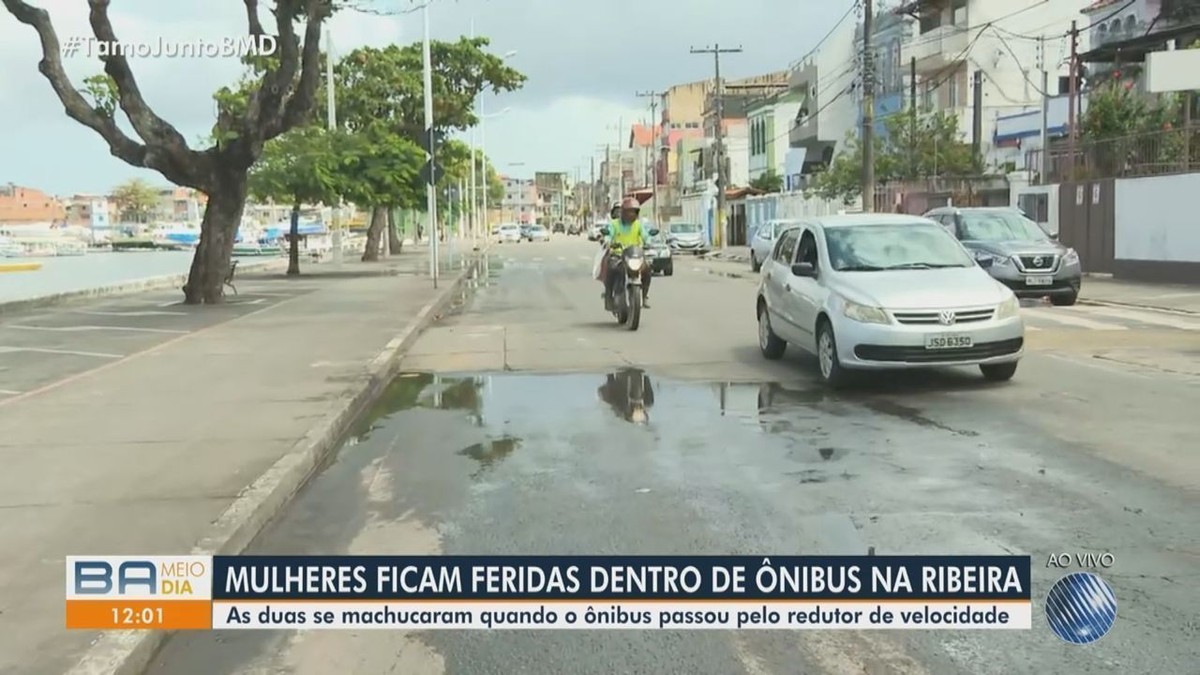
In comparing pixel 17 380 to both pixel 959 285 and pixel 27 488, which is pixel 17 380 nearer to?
pixel 27 488

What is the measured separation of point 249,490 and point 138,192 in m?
124

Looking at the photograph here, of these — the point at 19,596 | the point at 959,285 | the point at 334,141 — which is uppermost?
the point at 334,141

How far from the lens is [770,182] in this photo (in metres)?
69.1

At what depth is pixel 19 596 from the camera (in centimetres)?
520

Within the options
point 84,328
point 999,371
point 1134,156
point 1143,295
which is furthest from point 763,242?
point 999,371

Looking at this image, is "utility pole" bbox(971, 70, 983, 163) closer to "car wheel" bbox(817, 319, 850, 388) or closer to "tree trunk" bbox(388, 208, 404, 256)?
"tree trunk" bbox(388, 208, 404, 256)

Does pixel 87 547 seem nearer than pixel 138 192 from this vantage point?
Yes

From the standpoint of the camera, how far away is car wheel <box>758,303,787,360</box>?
13.2 metres

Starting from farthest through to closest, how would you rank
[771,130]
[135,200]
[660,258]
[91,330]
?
[135,200] → [771,130] → [660,258] → [91,330]

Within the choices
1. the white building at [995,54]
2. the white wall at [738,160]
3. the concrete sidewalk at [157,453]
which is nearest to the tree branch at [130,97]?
the concrete sidewalk at [157,453]

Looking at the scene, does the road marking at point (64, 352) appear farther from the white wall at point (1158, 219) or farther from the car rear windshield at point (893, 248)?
the white wall at point (1158, 219)

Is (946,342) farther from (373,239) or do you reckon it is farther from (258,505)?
(373,239)

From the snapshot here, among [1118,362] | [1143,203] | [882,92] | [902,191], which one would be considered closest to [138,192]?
[882,92]

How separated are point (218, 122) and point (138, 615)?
18.4m
